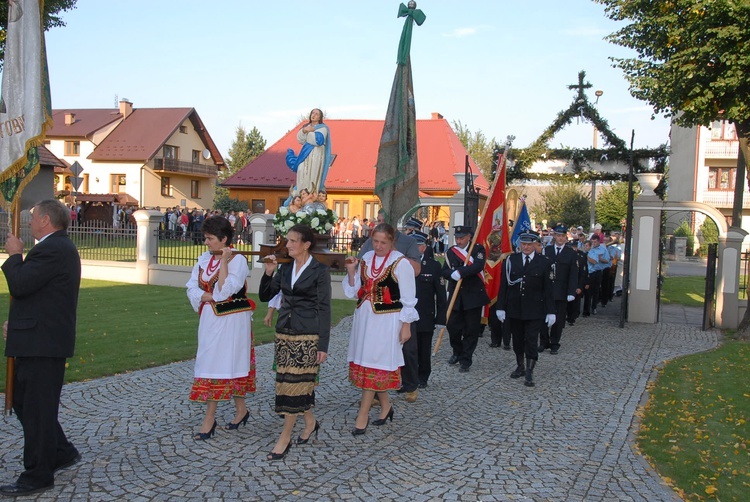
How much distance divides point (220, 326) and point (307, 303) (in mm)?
850

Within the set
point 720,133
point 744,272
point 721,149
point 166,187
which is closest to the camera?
point 744,272

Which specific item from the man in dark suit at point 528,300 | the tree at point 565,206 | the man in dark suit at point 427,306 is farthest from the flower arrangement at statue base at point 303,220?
the tree at point 565,206

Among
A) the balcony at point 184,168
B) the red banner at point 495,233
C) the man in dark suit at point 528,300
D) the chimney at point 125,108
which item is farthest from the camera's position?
the chimney at point 125,108

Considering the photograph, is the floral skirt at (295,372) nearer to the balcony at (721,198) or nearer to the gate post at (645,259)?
the gate post at (645,259)

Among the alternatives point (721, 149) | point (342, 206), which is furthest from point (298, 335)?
point (721, 149)

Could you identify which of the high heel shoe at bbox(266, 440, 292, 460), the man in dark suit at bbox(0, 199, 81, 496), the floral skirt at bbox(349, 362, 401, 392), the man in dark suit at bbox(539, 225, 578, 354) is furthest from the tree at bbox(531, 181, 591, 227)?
the man in dark suit at bbox(0, 199, 81, 496)

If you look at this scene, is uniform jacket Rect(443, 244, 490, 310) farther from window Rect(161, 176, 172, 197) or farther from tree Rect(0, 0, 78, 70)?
window Rect(161, 176, 172, 197)

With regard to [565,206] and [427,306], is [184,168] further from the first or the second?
[427,306]

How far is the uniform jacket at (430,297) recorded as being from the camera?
832 cm

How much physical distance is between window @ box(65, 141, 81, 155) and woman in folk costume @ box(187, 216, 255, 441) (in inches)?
2016

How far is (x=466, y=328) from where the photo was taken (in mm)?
9773

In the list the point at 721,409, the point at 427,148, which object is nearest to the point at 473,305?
the point at 721,409

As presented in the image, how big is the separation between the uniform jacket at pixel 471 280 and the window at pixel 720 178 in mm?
43314

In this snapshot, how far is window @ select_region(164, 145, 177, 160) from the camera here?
170ft
